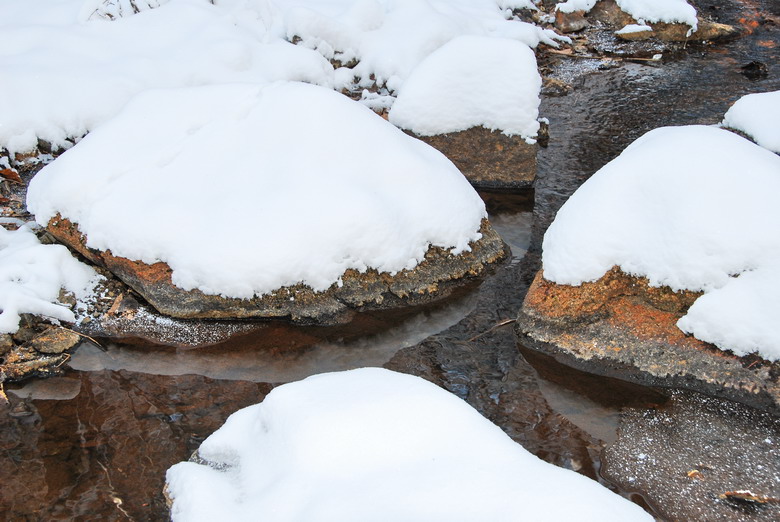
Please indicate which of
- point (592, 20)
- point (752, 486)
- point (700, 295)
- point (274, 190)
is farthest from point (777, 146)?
point (592, 20)

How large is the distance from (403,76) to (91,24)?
185 inches

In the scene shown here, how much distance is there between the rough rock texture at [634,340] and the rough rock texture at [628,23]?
9112 mm

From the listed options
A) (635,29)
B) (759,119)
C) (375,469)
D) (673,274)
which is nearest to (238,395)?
(375,469)

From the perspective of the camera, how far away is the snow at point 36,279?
541 centimetres

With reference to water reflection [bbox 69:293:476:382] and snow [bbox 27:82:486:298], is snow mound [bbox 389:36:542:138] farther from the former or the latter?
water reflection [bbox 69:293:476:382]

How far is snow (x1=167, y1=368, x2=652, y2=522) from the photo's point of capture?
10.0ft

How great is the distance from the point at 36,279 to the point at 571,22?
36.7 ft

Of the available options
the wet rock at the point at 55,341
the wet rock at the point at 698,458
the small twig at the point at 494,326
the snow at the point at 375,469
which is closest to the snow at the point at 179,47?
the wet rock at the point at 55,341

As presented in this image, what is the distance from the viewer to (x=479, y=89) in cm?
777

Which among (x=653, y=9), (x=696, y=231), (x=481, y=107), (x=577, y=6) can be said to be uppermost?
(x=696, y=231)

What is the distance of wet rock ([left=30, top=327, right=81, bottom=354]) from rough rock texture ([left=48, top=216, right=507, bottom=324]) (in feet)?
2.20

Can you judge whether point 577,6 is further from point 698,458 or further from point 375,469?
point 375,469

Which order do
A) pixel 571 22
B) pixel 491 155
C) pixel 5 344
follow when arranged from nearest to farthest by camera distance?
1. pixel 5 344
2. pixel 491 155
3. pixel 571 22

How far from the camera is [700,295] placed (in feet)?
16.3
